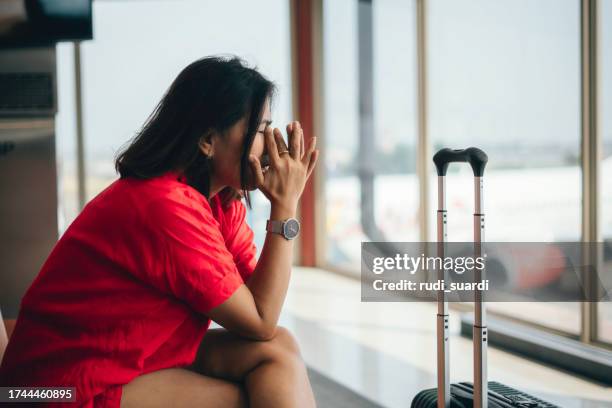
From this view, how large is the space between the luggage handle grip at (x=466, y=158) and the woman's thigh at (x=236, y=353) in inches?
25.7

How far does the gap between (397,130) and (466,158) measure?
3.03m

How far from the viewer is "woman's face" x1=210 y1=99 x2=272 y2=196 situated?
1.32 m

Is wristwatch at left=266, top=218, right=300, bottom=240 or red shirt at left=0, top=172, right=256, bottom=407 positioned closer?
red shirt at left=0, top=172, right=256, bottom=407

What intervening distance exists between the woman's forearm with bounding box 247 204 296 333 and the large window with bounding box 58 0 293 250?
4.22m

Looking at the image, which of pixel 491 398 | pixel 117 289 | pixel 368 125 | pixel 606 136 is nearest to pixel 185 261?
pixel 117 289

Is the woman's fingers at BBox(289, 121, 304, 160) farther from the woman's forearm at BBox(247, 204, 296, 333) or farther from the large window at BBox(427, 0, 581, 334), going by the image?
the large window at BBox(427, 0, 581, 334)

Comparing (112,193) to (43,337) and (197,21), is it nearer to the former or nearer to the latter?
(43,337)

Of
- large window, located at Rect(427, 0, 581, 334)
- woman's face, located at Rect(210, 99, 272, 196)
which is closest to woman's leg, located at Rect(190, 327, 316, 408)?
woman's face, located at Rect(210, 99, 272, 196)

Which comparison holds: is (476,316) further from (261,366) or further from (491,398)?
(261,366)

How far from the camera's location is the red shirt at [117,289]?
1.17 m

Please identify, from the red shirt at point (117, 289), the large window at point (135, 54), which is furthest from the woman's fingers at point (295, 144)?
the large window at point (135, 54)

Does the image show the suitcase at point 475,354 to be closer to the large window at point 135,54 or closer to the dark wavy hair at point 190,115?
the dark wavy hair at point 190,115

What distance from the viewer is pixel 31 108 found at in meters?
3.19

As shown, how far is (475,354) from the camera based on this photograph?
1.64 m
